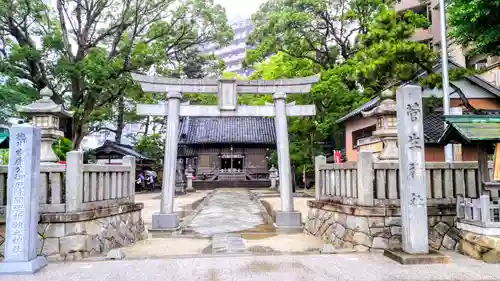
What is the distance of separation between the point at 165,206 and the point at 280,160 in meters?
3.84

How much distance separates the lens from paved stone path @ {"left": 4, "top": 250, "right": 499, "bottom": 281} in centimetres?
565

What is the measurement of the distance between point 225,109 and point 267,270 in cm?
689

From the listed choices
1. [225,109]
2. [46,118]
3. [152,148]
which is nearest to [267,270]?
[46,118]

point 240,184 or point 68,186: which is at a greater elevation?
point 68,186

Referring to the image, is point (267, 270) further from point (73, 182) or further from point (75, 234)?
point (73, 182)

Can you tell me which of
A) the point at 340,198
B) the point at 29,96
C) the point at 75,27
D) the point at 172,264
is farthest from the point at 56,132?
the point at 75,27

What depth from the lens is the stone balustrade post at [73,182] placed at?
7098mm

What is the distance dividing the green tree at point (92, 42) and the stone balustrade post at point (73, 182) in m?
14.2

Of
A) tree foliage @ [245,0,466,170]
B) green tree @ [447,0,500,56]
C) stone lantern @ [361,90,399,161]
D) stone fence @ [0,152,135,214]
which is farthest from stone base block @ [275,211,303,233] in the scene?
tree foliage @ [245,0,466,170]

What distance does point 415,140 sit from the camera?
675 cm

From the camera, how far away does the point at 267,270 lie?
19.9 feet

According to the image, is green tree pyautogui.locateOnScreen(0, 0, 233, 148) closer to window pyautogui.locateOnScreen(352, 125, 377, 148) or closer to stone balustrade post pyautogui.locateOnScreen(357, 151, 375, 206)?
window pyautogui.locateOnScreen(352, 125, 377, 148)

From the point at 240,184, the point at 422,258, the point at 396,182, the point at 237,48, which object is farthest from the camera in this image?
the point at 237,48

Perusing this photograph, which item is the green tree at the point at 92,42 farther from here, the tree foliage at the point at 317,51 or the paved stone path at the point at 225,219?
the paved stone path at the point at 225,219
